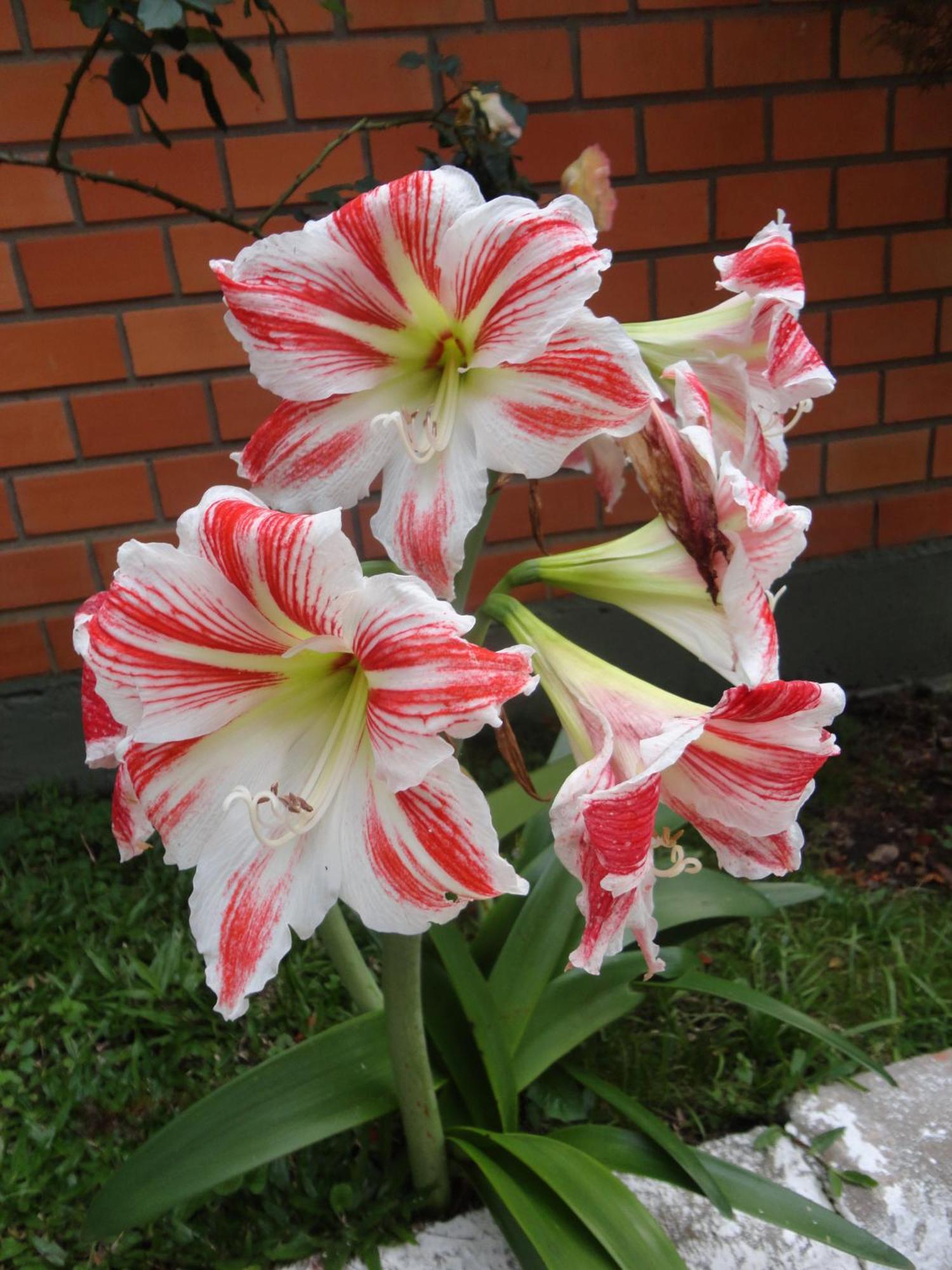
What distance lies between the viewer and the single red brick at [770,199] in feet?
6.22

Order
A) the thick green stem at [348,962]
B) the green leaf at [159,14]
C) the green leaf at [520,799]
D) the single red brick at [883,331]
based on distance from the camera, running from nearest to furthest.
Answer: the green leaf at [159,14] < the thick green stem at [348,962] < the green leaf at [520,799] < the single red brick at [883,331]

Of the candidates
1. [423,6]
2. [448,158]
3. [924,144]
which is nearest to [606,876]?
[448,158]

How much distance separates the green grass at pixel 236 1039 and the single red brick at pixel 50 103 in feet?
4.09

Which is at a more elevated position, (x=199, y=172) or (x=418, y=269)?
(x=199, y=172)

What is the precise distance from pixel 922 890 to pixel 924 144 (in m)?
1.45

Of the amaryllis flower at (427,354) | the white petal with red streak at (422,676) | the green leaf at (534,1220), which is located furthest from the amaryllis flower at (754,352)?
the green leaf at (534,1220)

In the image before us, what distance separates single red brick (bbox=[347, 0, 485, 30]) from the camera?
1.69 metres

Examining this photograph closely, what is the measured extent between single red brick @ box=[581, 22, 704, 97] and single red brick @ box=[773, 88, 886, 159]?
7.7 inches

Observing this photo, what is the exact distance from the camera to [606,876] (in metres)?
0.59

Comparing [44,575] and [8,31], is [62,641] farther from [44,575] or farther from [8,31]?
[8,31]

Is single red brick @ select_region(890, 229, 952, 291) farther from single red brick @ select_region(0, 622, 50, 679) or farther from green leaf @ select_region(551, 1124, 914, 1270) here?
single red brick @ select_region(0, 622, 50, 679)

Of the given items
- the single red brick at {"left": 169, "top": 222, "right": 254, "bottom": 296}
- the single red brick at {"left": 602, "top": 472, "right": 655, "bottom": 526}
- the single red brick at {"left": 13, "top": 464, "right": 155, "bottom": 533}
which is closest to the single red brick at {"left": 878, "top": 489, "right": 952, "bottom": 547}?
the single red brick at {"left": 602, "top": 472, "right": 655, "bottom": 526}

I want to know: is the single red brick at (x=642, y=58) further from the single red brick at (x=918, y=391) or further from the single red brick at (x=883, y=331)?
the single red brick at (x=918, y=391)

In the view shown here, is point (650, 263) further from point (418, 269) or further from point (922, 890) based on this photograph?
point (418, 269)
